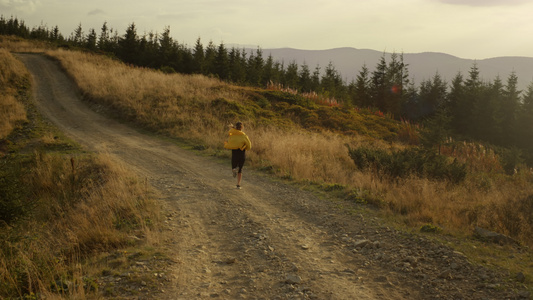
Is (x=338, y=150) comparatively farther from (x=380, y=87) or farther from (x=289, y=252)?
(x=380, y=87)

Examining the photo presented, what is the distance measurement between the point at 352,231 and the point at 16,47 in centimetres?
4693

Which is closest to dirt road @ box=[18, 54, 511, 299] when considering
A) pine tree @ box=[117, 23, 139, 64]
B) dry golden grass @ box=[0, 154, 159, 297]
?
dry golden grass @ box=[0, 154, 159, 297]

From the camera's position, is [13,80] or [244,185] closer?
[244,185]

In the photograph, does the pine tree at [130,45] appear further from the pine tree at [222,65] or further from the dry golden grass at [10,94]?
the dry golden grass at [10,94]

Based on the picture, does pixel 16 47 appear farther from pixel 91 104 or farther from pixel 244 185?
pixel 244 185

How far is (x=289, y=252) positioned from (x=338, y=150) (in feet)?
32.2

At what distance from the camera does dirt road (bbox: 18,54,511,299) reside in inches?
172

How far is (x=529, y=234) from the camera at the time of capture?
649cm

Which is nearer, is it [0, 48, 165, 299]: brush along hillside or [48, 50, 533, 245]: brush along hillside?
[0, 48, 165, 299]: brush along hillside

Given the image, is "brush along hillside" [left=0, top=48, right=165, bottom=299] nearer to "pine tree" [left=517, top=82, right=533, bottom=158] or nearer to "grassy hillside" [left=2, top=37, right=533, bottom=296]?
"grassy hillside" [left=2, top=37, right=533, bottom=296]

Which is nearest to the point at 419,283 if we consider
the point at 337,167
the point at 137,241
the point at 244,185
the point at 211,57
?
the point at 137,241

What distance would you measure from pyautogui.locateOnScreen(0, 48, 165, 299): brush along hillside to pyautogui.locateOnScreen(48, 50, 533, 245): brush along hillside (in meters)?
4.86

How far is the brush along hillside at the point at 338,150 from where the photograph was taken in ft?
24.8

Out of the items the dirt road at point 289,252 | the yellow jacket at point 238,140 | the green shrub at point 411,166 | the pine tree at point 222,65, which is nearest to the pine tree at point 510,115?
the pine tree at point 222,65
